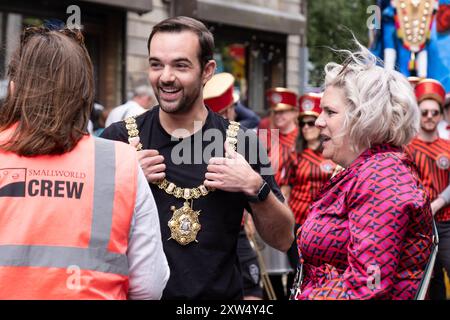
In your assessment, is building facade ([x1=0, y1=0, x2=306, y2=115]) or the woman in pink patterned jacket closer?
the woman in pink patterned jacket

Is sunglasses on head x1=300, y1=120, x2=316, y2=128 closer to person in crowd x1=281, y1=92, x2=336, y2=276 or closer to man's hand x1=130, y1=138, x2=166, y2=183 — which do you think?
person in crowd x1=281, y1=92, x2=336, y2=276

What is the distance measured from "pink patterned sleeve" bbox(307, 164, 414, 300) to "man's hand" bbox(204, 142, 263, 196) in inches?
27.5

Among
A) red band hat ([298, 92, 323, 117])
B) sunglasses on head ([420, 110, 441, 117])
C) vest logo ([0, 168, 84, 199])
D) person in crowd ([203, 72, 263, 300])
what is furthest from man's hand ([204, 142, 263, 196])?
red band hat ([298, 92, 323, 117])

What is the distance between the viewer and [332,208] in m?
2.79

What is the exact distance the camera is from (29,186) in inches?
91.2

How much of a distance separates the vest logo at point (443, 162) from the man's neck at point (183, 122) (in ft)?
12.2

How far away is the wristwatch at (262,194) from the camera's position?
11.0 ft

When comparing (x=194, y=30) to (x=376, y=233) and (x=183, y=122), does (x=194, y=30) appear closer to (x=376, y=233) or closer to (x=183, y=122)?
(x=183, y=122)

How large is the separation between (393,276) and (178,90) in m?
1.34

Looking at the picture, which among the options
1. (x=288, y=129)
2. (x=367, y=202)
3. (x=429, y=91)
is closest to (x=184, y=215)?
(x=367, y=202)

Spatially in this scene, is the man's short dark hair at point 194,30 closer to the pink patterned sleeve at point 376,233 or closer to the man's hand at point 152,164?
the man's hand at point 152,164

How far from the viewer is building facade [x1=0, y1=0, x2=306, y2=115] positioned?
1026 cm

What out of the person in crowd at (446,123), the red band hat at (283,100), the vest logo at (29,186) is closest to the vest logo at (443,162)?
the person in crowd at (446,123)
